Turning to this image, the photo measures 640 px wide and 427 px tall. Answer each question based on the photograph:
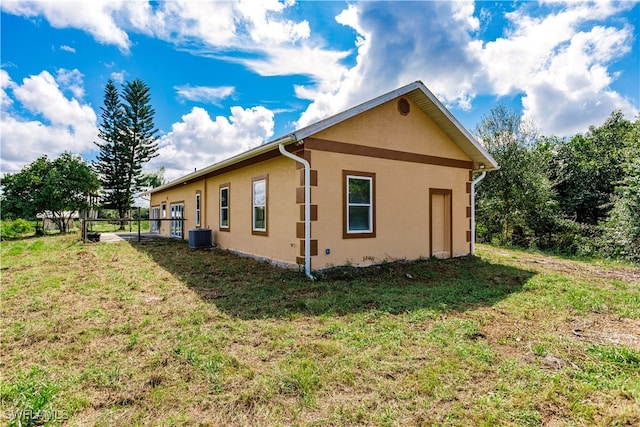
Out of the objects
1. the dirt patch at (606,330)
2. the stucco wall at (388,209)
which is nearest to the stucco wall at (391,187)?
the stucco wall at (388,209)

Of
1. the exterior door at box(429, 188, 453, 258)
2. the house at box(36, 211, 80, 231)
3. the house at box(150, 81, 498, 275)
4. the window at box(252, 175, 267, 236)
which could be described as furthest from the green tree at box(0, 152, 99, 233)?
the exterior door at box(429, 188, 453, 258)

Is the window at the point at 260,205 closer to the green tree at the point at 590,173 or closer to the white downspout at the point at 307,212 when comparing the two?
the white downspout at the point at 307,212

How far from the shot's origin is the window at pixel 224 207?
1118 centimetres

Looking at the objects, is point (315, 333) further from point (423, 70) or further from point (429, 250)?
point (423, 70)

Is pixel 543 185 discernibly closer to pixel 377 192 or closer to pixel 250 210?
pixel 377 192

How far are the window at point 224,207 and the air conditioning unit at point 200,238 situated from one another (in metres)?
0.79

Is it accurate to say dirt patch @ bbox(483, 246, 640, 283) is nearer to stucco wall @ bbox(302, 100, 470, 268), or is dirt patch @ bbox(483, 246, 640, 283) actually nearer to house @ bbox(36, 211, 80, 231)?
stucco wall @ bbox(302, 100, 470, 268)

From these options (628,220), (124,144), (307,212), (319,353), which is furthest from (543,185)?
(124,144)

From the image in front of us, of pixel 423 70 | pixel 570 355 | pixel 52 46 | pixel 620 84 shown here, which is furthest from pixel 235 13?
pixel 620 84

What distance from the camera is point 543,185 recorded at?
14.4 m

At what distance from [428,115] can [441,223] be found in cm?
321

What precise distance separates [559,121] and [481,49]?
10.6m

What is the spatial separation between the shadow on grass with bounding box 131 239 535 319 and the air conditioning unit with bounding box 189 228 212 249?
2.34 m

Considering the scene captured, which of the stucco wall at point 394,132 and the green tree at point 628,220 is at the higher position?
the stucco wall at point 394,132
